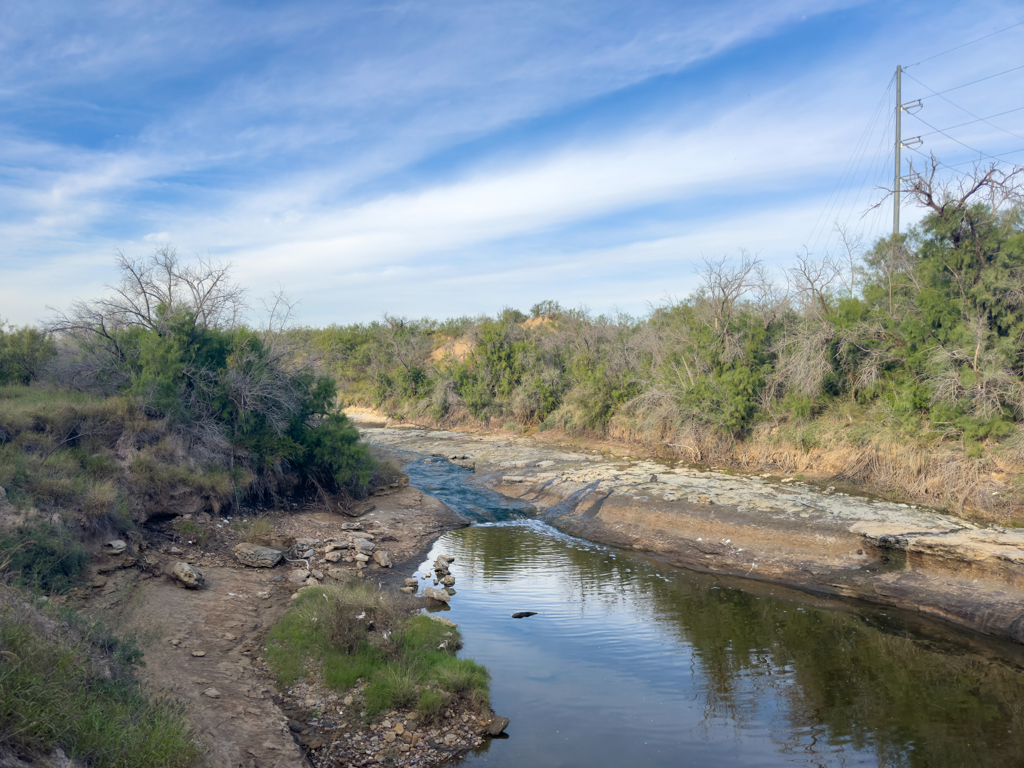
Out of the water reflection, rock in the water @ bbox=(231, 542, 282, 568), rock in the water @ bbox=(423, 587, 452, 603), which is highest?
rock in the water @ bbox=(231, 542, 282, 568)

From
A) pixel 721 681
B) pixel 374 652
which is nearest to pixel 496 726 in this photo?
pixel 374 652

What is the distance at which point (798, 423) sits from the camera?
819 inches

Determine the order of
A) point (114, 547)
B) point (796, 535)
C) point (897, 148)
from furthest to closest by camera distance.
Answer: point (897, 148), point (796, 535), point (114, 547)

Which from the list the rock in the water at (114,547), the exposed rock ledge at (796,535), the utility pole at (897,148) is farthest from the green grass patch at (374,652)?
the utility pole at (897,148)

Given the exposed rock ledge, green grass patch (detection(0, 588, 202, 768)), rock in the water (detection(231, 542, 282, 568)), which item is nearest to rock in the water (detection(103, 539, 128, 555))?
rock in the water (detection(231, 542, 282, 568))

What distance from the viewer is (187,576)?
10.0m

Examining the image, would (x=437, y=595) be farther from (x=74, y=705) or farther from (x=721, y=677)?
(x=74, y=705)

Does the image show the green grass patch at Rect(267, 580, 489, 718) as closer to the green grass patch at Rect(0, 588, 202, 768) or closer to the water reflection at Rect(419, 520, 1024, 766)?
the water reflection at Rect(419, 520, 1024, 766)

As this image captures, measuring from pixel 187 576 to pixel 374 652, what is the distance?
4055 mm

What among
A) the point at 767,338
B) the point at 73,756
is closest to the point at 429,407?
the point at 767,338

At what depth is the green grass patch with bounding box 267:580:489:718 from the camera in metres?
7.41

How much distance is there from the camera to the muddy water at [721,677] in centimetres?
692

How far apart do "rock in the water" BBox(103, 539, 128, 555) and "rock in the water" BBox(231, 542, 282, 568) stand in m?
2.09

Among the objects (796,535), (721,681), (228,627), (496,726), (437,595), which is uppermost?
(796,535)
